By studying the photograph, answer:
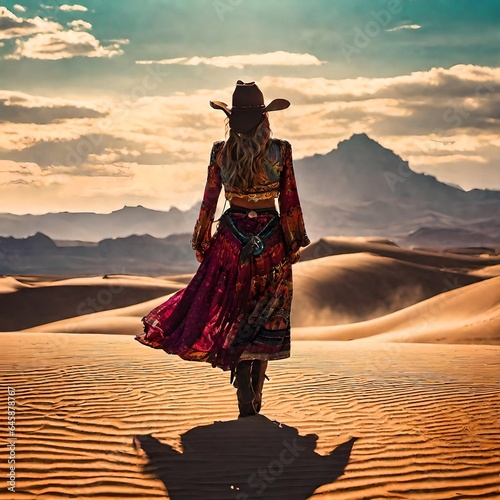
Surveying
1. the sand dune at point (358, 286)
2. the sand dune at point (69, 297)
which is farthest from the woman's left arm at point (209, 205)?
the sand dune at point (69, 297)

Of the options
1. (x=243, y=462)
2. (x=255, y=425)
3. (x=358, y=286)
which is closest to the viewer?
(x=243, y=462)

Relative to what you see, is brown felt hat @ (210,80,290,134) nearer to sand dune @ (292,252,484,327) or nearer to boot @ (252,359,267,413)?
boot @ (252,359,267,413)

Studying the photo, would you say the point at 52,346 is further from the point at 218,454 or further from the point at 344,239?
the point at 344,239

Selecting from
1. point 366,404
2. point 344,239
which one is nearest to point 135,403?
point 366,404

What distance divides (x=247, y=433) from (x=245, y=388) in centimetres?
48

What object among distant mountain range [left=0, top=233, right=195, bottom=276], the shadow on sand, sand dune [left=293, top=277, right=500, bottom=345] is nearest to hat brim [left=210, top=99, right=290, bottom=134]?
the shadow on sand

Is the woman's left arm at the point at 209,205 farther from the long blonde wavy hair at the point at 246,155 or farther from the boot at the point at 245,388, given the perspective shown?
the boot at the point at 245,388

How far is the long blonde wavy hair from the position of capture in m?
7.08

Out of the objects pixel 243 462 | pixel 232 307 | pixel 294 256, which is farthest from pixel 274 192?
pixel 243 462

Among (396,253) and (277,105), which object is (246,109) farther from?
(396,253)

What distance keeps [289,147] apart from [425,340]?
48.2 feet

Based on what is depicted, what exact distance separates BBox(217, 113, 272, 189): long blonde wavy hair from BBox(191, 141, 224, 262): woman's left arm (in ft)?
0.53

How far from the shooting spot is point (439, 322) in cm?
2605

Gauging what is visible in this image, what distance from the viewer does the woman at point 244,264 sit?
711 cm
